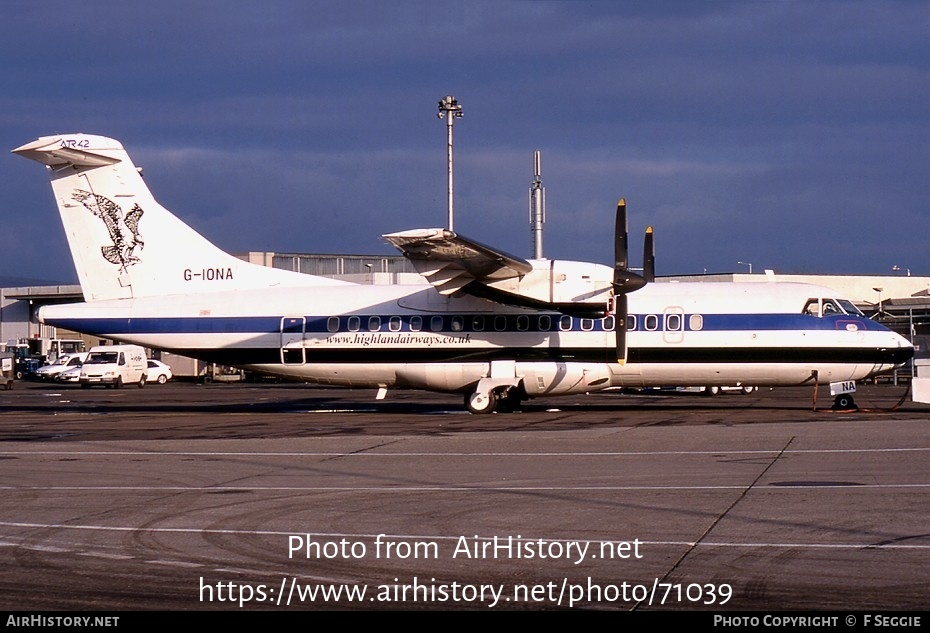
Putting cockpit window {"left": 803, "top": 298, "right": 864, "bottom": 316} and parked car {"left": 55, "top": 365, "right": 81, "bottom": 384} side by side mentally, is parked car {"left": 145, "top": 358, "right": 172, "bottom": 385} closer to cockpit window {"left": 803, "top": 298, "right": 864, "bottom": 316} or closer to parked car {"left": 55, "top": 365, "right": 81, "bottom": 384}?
parked car {"left": 55, "top": 365, "right": 81, "bottom": 384}

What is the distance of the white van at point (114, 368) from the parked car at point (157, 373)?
150 cm

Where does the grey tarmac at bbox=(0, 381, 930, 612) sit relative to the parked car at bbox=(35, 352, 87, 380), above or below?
above

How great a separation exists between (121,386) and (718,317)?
40.2m

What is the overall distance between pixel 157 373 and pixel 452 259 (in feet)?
135

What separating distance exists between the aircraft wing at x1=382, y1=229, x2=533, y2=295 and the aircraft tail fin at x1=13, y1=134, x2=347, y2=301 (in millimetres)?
5199

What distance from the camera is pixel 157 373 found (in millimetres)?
62594

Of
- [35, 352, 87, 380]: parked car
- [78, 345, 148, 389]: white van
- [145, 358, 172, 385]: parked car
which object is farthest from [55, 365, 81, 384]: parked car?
[145, 358, 172, 385]: parked car

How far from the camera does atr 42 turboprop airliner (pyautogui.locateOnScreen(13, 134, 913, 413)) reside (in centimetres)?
2648

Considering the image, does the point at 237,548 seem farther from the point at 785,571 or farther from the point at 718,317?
the point at 718,317

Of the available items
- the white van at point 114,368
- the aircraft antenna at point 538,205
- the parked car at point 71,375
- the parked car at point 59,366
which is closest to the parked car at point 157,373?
the white van at point 114,368

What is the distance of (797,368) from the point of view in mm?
26688

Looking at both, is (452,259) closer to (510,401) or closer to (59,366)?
(510,401)

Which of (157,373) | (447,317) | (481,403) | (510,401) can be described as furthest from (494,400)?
(157,373)

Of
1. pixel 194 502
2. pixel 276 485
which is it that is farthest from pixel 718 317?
pixel 194 502
